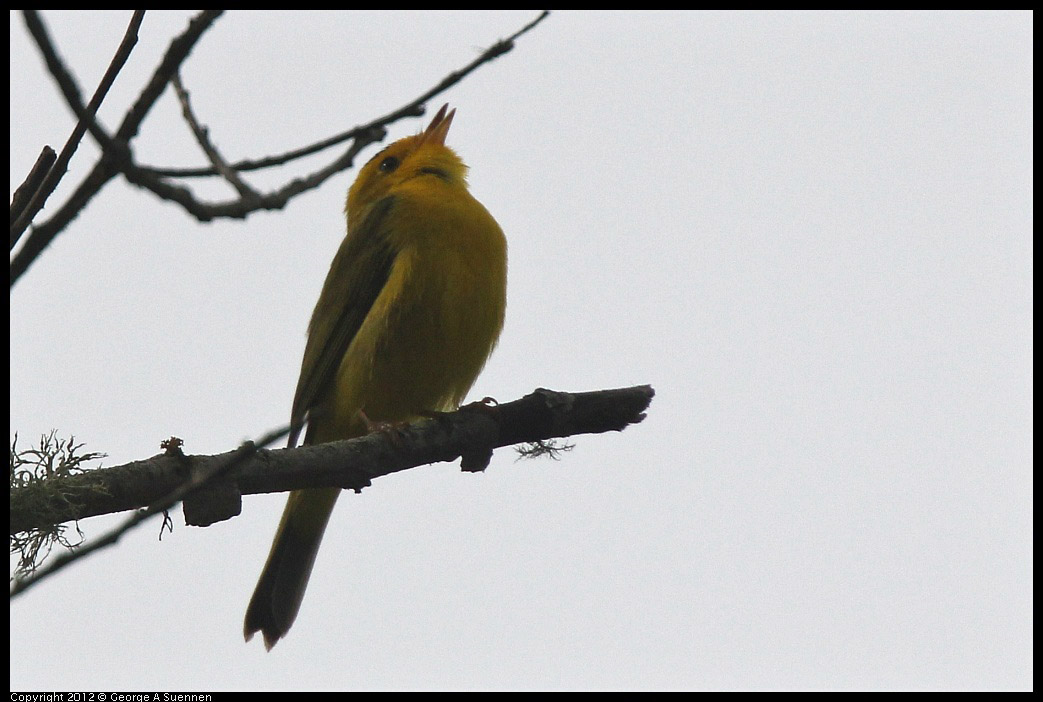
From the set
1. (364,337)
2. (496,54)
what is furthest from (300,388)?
(496,54)

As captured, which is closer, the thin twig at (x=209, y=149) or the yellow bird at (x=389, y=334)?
the thin twig at (x=209, y=149)

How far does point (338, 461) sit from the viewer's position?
3.81m

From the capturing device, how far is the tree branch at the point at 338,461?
3205 mm

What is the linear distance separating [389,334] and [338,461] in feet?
4.51

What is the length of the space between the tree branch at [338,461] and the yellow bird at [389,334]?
0.71m

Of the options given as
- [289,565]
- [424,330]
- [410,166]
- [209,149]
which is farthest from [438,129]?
[209,149]

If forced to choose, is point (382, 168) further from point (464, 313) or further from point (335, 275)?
point (464, 313)

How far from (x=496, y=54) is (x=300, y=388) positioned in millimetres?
3938

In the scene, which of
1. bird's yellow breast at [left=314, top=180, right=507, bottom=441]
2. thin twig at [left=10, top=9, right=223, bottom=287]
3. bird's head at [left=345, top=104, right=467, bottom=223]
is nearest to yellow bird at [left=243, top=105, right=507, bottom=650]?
bird's yellow breast at [left=314, top=180, right=507, bottom=441]

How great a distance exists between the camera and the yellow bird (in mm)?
5125

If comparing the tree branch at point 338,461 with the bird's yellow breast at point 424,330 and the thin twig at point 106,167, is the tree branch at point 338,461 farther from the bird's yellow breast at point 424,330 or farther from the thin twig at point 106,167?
the thin twig at point 106,167

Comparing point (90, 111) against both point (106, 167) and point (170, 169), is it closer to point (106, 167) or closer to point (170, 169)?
point (106, 167)

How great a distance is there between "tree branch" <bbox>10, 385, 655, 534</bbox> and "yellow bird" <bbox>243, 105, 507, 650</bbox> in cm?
71

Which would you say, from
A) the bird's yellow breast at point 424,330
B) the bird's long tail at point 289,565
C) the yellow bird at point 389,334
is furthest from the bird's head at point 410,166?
the bird's long tail at point 289,565
